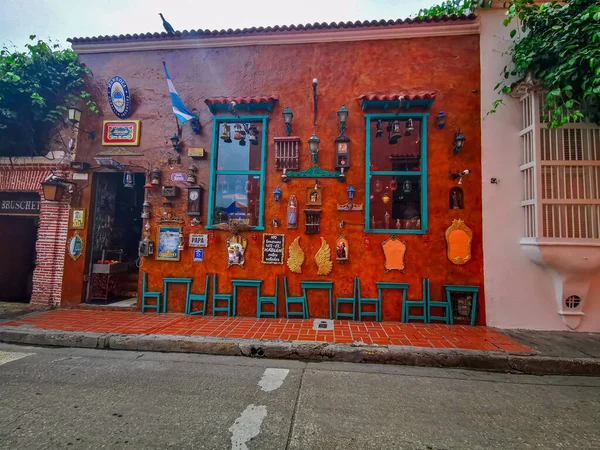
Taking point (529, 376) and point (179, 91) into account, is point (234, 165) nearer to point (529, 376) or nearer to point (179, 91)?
point (179, 91)

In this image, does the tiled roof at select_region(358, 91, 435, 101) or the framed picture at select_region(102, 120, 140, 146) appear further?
the framed picture at select_region(102, 120, 140, 146)

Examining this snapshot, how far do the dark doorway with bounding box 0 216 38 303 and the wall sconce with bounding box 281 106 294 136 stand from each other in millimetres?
7761

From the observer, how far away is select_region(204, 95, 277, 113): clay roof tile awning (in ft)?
19.4

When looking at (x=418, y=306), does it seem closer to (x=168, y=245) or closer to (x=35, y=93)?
(x=168, y=245)

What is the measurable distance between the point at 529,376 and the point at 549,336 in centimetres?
174

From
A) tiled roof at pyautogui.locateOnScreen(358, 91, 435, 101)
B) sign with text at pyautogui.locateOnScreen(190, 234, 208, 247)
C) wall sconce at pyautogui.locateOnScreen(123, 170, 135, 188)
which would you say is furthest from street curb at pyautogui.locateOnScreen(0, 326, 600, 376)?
tiled roof at pyautogui.locateOnScreen(358, 91, 435, 101)

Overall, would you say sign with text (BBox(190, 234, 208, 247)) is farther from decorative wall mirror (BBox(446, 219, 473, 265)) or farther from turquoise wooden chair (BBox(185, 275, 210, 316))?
decorative wall mirror (BBox(446, 219, 473, 265))

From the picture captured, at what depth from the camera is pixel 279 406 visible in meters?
2.79

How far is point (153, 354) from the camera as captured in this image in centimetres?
424

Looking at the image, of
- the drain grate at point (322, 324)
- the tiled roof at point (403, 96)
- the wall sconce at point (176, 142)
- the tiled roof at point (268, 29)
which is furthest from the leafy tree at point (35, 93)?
the drain grate at point (322, 324)

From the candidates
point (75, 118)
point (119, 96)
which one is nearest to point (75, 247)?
point (75, 118)

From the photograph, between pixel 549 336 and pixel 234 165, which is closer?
pixel 549 336

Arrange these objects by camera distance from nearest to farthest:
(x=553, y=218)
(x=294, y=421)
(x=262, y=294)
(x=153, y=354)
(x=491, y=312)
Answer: (x=294, y=421) → (x=153, y=354) → (x=553, y=218) → (x=491, y=312) → (x=262, y=294)

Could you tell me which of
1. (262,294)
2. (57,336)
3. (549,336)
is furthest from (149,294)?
(549,336)
